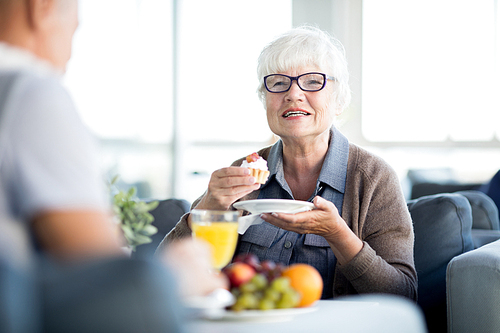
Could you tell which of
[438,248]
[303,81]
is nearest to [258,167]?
[303,81]

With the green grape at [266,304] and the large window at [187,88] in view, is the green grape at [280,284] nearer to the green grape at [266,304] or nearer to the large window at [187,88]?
the green grape at [266,304]

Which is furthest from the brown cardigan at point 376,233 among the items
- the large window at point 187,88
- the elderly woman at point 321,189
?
the large window at point 187,88

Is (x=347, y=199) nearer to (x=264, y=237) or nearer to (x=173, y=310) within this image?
(x=264, y=237)

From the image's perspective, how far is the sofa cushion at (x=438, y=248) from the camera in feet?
6.78

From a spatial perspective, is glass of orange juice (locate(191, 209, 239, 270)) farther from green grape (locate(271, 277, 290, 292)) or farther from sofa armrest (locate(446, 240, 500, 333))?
sofa armrest (locate(446, 240, 500, 333))

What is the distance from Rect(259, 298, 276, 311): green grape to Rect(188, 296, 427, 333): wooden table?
0.02 metres

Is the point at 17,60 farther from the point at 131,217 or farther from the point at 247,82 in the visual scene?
the point at 247,82

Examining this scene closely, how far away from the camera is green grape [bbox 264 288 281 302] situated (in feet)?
2.72

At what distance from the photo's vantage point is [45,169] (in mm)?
590

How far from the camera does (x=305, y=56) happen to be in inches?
79.4

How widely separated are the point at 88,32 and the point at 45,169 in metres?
6.00

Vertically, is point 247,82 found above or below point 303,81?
above

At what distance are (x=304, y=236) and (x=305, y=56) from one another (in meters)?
0.71

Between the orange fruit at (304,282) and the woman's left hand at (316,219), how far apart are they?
584 mm
